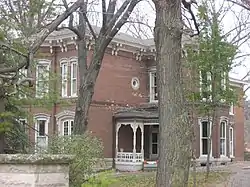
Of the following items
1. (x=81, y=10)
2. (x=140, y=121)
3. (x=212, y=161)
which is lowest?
(x=212, y=161)

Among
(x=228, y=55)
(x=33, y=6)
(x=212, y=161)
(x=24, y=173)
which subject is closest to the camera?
(x=24, y=173)

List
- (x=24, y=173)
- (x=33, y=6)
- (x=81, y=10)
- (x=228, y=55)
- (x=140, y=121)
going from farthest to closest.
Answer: (x=140, y=121), (x=228, y=55), (x=33, y=6), (x=81, y=10), (x=24, y=173)

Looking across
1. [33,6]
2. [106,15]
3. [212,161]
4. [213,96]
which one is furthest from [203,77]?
[212,161]

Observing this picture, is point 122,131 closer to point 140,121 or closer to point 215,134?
point 140,121

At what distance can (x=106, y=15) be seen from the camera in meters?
17.3

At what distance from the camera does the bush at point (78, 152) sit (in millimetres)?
9844

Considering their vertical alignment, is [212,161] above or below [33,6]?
below

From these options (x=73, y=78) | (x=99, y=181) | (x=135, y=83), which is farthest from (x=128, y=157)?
(x=99, y=181)

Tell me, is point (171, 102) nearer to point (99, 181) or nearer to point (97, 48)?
point (99, 181)

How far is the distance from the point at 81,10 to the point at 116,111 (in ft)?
56.2

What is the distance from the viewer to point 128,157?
105 ft

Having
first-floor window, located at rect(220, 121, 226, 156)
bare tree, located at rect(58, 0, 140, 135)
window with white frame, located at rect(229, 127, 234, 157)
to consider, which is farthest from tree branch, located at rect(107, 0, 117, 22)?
window with white frame, located at rect(229, 127, 234, 157)

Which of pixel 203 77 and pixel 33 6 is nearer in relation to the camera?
pixel 33 6

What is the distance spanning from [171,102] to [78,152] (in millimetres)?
2357
